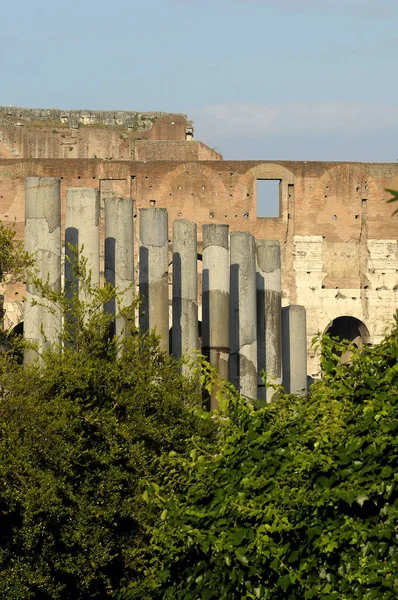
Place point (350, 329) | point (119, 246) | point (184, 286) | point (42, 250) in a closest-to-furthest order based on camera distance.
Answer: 1. point (42, 250)
2. point (119, 246)
3. point (184, 286)
4. point (350, 329)

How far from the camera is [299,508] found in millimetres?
6652

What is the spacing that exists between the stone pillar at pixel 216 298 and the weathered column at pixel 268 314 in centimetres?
98

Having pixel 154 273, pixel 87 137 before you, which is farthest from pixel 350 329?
pixel 154 273

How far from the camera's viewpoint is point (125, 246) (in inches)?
555

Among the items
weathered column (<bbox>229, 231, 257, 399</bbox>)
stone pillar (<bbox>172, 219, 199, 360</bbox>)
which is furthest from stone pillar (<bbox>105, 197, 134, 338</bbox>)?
weathered column (<bbox>229, 231, 257, 399</bbox>)

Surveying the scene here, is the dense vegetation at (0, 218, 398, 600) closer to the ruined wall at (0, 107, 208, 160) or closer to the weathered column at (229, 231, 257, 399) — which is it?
the weathered column at (229, 231, 257, 399)

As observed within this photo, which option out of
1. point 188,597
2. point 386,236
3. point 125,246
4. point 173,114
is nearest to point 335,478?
point 188,597

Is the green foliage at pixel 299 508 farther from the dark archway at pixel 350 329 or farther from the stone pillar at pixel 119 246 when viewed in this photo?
the dark archway at pixel 350 329

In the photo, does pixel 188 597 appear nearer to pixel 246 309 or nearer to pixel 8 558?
pixel 8 558

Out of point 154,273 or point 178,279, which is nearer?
point 154,273

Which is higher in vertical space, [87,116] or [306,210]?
[87,116]

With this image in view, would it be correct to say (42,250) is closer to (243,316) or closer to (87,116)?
(243,316)

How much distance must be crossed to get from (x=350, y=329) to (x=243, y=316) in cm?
935

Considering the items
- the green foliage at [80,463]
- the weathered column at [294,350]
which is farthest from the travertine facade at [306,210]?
the green foliage at [80,463]
